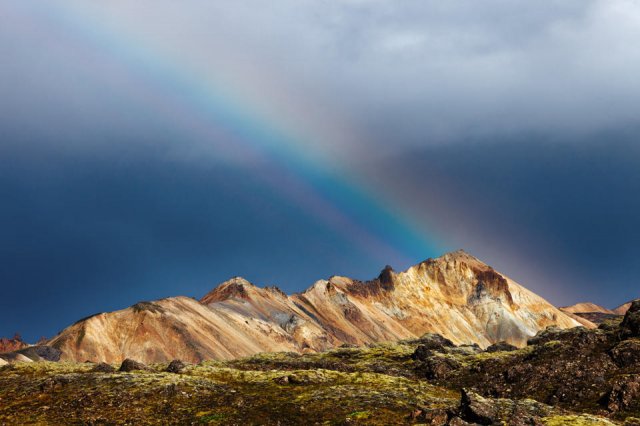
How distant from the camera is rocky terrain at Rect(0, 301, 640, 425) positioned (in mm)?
30761

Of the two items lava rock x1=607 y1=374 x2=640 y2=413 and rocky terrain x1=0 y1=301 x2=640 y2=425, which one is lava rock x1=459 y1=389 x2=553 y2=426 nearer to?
rocky terrain x1=0 y1=301 x2=640 y2=425

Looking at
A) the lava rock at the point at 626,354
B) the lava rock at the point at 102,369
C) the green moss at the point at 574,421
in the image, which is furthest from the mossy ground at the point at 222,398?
the lava rock at the point at 626,354

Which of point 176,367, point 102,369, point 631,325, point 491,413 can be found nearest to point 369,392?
point 491,413

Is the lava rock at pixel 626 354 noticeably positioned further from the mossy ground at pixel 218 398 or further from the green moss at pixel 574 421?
the green moss at pixel 574 421

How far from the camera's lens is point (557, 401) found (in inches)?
1444

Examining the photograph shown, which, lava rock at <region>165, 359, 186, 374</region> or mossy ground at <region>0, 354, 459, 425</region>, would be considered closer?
mossy ground at <region>0, 354, 459, 425</region>

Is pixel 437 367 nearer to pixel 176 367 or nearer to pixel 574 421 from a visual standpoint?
pixel 574 421

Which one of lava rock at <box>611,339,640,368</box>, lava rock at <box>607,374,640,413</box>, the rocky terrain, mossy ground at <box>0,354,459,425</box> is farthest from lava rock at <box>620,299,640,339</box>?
mossy ground at <box>0,354,459,425</box>

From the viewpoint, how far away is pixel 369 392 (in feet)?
118

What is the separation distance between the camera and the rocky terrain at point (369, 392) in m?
30.8

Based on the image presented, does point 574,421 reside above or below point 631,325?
below

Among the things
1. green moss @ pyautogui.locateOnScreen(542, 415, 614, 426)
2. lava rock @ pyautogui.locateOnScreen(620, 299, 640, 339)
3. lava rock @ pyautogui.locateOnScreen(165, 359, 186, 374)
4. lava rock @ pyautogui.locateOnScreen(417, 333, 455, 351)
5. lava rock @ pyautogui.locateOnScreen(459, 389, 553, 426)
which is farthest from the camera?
lava rock @ pyautogui.locateOnScreen(417, 333, 455, 351)

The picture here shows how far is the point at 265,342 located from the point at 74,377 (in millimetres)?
163070

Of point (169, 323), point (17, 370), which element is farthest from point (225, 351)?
point (17, 370)
